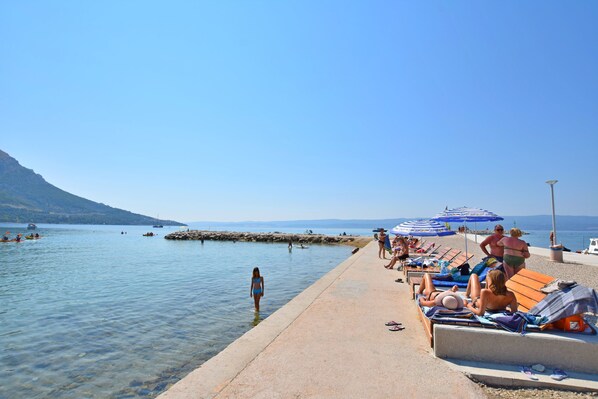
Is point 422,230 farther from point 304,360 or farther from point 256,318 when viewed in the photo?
point 304,360

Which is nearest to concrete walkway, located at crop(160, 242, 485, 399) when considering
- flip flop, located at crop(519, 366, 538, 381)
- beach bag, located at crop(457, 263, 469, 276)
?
flip flop, located at crop(519, 366, 538, 381)

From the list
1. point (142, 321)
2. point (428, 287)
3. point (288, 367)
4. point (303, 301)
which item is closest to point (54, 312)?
point (142, 321)

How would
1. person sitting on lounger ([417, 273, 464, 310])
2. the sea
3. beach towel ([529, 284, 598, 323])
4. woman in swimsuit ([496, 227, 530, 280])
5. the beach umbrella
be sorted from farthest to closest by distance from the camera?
the beach umbrella, woman in swimsuit ([496, 227, 530, 280]), the sea, person sitting on lounger ([417, 273, 464, 310]), beach towel ([529, 284, 598, 323])

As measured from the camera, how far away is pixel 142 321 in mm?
9539

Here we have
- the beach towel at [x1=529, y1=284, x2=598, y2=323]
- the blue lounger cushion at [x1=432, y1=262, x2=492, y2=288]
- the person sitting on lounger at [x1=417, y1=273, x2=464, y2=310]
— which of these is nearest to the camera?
the beach towel at [x1=529, y1=284, x2=598, y2=323]

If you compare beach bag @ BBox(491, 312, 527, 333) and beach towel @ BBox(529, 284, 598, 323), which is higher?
beach towel @ BBox(529, 284, 598, 323)

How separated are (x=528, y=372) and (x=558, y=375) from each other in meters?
0.31

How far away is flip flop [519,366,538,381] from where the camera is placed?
13.1ft

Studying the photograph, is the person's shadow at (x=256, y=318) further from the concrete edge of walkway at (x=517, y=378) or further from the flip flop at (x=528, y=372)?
the flip flop at (x=528, y=372)

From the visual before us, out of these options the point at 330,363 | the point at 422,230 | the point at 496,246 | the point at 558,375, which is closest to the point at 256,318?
the point at 330,363

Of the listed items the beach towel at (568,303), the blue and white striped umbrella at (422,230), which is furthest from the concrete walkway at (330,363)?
the blue and white striped umbrella at (422,230)

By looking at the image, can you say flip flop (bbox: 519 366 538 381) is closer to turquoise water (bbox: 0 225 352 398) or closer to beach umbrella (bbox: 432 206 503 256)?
turquoise water (bbox: 0 225 352 398)

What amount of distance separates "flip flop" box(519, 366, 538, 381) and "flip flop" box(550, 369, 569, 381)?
0.20 metres

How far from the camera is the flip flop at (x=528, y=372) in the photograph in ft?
13.1
